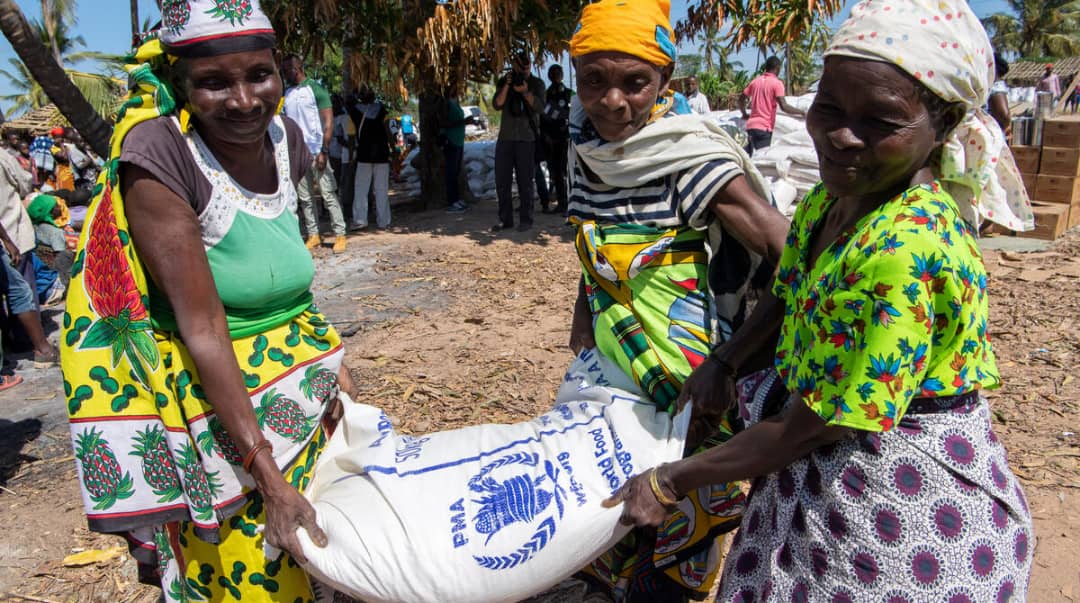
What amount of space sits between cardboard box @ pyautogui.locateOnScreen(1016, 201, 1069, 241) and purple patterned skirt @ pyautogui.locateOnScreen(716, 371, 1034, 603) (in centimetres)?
745

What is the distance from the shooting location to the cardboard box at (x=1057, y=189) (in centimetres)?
782

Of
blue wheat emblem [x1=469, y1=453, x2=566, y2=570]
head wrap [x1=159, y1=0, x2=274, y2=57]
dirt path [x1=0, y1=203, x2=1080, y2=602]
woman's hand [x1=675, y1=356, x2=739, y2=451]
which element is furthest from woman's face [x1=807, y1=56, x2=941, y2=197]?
dirt path [x1=0, y1=203, x2=1080, y2=602]

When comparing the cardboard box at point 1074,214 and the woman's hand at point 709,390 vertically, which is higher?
the woman's hand at point 709,390

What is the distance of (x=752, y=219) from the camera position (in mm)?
1801

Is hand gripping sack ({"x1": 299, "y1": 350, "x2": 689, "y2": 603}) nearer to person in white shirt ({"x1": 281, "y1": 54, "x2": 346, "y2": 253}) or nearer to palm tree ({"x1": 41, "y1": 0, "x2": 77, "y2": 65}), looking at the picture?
person in white shirt ({"x1": 281, "y1": 54, "x2": 346, "y2": 253})

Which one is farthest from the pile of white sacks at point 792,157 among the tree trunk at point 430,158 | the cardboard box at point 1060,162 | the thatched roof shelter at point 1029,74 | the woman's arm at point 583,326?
the thatched roof shelter at point 1029,74

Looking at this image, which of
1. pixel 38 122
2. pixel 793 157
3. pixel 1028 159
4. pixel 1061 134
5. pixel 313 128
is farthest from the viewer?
pixel 38 122

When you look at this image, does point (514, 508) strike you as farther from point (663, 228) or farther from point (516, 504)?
point (663, 228)

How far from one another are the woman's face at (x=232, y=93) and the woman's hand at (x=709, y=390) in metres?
1.20

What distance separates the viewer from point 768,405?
1546 millimetres

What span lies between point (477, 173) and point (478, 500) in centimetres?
1104

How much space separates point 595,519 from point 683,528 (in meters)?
0.45

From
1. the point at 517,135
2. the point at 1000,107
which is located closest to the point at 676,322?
the point at 1000,107

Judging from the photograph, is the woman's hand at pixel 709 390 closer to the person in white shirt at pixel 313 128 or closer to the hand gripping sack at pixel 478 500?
the hand gripping sack at pixel 478 500
